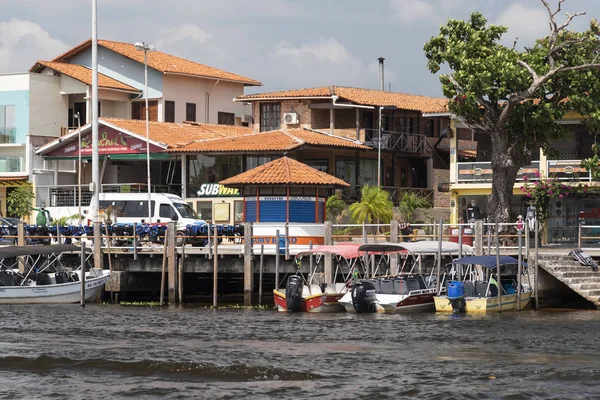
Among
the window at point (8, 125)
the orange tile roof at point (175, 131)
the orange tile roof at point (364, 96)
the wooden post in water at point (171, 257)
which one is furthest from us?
the window at point (8, 125)

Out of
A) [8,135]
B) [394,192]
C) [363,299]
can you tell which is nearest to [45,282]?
[363,299]

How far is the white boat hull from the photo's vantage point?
4416 centimetres

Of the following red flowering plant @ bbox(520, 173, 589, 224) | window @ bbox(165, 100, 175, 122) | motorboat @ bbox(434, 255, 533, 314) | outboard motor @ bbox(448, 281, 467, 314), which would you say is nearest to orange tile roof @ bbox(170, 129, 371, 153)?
window @ bbox(165, 100, 175, 122)

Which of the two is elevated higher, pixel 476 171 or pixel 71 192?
pixel 476 171

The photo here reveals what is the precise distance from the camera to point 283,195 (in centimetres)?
4625

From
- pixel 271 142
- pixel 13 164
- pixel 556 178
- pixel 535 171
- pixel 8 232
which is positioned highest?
pixel 271 142

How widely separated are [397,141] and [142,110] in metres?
15.6

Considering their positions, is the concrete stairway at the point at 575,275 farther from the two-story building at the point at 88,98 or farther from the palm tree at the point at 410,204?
the two-story building at the point at 88,98

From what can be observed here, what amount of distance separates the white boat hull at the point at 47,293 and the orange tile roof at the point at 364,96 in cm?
2227

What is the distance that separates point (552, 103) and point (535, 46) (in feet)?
7.78

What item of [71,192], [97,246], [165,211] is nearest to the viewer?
[97,246]

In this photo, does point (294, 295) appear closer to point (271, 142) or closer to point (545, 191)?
point (545, 191)

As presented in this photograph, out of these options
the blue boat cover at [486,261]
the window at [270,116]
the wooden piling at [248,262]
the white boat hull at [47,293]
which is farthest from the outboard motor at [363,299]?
the window at [270,116]

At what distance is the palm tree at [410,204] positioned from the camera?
60406mm
